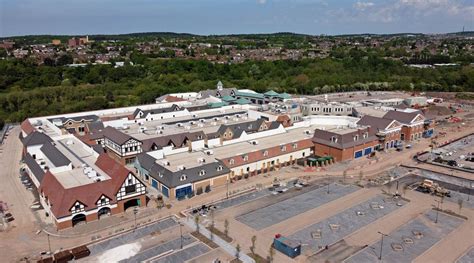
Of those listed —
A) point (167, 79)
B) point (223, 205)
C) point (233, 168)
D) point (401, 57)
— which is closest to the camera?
point (223, 205)

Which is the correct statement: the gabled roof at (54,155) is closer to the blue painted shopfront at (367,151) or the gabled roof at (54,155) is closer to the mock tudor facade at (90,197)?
the mock tudor facade at (90,197)

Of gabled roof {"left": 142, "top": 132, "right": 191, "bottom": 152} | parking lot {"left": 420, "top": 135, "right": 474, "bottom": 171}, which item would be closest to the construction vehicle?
parking lot {"left": 420, "top": 135, "right": 474, "bottom": 171}

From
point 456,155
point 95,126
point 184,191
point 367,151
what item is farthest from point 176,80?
point 456,155

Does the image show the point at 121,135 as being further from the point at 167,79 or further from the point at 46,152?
the point at 167,79

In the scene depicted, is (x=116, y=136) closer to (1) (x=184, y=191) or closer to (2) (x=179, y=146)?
(2) (x=179, y=146)

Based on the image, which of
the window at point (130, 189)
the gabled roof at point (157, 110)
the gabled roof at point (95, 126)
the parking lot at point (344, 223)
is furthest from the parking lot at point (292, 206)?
the gabled roof at point (157, 110)

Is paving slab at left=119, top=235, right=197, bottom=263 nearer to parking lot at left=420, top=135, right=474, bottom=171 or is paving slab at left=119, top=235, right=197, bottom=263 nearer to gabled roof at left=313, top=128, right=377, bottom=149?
gabled roof at left=313, top=128, right=377, bottom=149

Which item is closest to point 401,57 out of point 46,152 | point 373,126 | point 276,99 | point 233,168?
point 276,99
